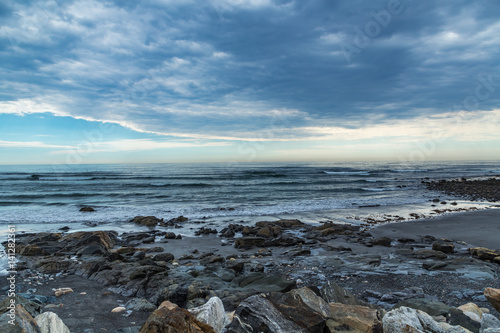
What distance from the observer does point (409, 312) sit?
3191 mm

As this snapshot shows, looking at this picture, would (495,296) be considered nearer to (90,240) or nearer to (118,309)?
(118,309)

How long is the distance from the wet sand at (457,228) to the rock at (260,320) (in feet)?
31.1

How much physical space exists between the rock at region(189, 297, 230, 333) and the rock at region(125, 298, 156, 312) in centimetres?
185

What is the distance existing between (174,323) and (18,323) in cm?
161

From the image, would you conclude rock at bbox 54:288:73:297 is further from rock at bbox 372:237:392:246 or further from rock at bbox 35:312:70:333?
rock at bbox 372:237:392:246

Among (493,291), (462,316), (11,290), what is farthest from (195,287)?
(493,291)

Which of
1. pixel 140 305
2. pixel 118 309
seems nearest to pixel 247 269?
pixel 140 305

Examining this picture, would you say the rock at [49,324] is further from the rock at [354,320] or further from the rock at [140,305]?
the rock at [354,320]

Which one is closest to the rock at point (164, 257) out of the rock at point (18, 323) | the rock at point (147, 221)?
the rock at point (18, 323)

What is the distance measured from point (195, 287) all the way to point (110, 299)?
66.0 inches

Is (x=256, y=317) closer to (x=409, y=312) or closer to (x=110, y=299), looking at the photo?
(x=409, y=312)

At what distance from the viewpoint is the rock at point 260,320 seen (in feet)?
10.4

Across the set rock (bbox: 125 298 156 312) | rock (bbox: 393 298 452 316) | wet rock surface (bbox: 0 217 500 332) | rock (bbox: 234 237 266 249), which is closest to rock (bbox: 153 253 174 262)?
wet rock surface (bbox: 0 217 500 332)

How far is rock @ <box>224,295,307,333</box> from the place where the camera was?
3.17 m
